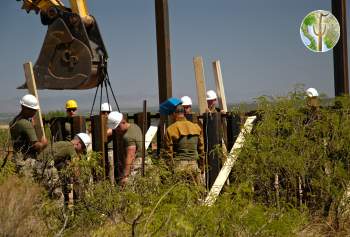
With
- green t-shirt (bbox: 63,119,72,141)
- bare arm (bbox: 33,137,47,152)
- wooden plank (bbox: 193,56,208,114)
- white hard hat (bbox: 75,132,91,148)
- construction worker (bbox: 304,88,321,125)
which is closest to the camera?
construction worker (bbox: 304,88,321,125)

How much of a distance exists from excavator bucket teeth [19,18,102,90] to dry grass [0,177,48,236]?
12.2ft

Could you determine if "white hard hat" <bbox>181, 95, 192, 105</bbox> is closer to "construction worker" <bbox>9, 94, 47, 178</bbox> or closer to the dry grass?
"construction worker" <bbox>9, 94, 47, 178</bbox>

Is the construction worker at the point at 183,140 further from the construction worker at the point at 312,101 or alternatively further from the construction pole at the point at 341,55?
the construction pole at the point at 341,55

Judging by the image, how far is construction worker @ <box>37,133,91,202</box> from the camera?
611 centimetres

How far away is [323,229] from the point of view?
6.15 m

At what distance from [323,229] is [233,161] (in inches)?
46.0

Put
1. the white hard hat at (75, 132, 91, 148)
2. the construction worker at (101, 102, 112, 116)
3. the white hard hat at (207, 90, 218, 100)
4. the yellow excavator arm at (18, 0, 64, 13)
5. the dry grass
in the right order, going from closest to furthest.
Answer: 1. the dry grass
2. the white hard hat at (75, 132, 91, 148)
3. the yellow excavator arm at (18, 0, 64, 13)
4. the construction worker at (101, 102, 112, 116)
5. the white hard hat at (207, 90, 218, 100)

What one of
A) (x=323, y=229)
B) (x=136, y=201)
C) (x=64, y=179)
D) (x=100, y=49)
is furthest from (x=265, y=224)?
(x=100, y=49)

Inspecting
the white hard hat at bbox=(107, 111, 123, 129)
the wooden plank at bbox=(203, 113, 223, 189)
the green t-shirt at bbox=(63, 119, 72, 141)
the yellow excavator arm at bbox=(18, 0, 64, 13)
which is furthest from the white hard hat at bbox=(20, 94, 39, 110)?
the wooden plank at bbox=(203, 113, 223, 189)

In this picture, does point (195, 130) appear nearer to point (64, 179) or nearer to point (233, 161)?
point (233, 161)

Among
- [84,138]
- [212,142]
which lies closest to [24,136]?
[84,138]

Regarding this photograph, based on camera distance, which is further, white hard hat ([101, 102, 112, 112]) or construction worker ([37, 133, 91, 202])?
white hard hat ([101, 102, 112, 112])

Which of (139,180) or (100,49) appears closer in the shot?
(139,180)

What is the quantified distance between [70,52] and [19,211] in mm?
4388
